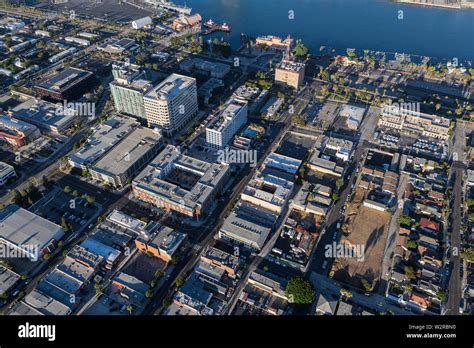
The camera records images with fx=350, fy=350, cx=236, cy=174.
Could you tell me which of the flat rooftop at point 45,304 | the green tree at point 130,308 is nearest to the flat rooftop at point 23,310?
the flat rooftop at point 45,304

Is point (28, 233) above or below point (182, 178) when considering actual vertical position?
below

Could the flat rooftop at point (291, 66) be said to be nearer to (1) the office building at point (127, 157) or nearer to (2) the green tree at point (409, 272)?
(1) the office building at point (127, 157)

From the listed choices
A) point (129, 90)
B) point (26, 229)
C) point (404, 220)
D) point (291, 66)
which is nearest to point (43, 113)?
point (129, 90)

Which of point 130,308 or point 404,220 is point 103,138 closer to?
point 130,308

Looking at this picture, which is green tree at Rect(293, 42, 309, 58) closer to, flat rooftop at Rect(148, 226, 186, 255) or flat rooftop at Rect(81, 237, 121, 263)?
flat rooftop at Rect(148, 226, 186, 255)

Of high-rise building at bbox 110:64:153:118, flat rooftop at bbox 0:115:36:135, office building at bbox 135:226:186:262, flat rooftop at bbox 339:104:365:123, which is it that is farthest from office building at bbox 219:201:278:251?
flat rooftop at bbox 0:115:36:135
